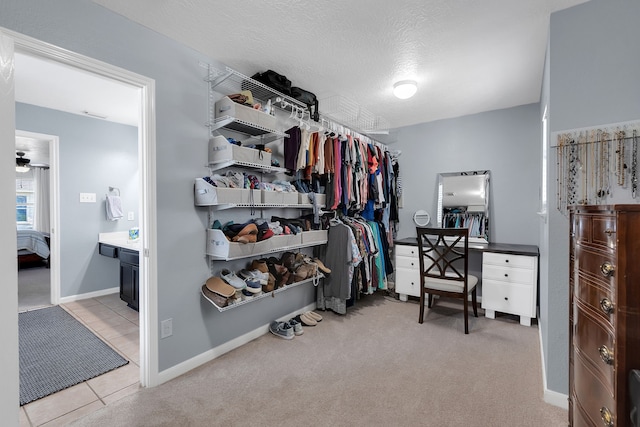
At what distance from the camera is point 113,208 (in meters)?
4.13

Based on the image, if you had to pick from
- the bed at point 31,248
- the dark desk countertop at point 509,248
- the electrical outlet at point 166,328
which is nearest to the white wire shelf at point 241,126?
the electrical outlet at point 166,328

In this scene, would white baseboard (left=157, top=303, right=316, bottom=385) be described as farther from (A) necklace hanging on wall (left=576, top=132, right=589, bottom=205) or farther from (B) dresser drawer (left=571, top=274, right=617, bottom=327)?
(A) necklace hanging on wall (left=576, top=132, right=589, bottom=205)

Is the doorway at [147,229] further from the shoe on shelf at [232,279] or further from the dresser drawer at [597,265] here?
the dresser drawer at [597,265]

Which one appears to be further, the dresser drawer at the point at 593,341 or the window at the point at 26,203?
the window at the point at 26,203

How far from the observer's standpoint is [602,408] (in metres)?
0.98

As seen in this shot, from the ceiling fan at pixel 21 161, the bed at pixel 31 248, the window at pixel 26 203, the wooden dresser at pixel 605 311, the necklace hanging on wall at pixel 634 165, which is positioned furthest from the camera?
the window at pixel 26 203

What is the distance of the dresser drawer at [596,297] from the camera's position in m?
0.94

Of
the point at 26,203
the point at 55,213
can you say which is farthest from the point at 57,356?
the point at 26,203

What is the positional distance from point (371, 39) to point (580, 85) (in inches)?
52.2

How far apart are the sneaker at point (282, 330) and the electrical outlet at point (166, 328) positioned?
0.95 metres

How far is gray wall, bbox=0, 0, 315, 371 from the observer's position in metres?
1.73

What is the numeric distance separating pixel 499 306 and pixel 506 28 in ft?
8.51

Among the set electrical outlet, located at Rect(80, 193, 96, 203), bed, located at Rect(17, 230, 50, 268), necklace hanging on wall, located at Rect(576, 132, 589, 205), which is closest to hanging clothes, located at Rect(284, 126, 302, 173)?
necklace hanging on wall, located at Rect(576, 132, 589, 205)

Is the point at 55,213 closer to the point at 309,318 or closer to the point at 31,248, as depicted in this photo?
the point at 31,248
